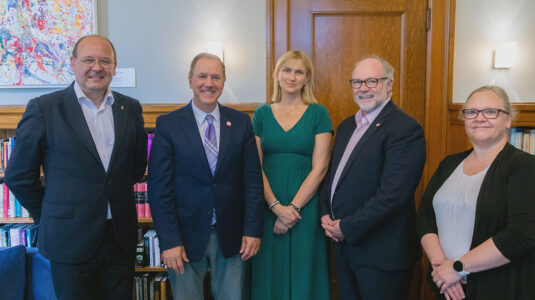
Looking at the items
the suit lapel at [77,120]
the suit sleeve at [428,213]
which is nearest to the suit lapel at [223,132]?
the suit lapel at [77,120]

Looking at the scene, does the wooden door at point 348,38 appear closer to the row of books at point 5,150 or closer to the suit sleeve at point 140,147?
the suit sleeve at point 140,147

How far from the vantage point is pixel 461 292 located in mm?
1534

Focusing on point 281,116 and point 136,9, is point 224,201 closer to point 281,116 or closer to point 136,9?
point 281,116

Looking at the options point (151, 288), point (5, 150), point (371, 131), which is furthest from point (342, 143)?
point (5, 150)

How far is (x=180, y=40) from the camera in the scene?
2.94 meters

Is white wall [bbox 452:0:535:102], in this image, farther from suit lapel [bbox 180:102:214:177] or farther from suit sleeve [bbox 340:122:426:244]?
suit lapel [bbox 180:102:214:177]

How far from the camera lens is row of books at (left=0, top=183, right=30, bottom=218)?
2791mm

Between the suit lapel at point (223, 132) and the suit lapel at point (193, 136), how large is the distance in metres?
0.07

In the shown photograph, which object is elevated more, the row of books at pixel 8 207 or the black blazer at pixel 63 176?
the black blazer at pixel 63 176

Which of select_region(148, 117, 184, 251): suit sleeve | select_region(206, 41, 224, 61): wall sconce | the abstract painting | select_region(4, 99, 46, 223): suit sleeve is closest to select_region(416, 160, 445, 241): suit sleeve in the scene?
select_region(148, 117, 184, 251): suit sleeve

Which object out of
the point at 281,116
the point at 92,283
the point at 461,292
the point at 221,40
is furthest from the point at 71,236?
the point at 221,40

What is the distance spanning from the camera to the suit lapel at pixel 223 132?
5.82 feet

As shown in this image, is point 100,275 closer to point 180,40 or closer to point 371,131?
point 371,131

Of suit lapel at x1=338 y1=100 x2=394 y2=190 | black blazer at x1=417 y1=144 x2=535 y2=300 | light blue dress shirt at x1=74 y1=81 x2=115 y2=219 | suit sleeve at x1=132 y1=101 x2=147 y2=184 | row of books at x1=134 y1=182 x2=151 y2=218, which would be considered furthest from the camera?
row of books at x1=134 y1=182 x2=151 y2=218
